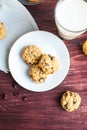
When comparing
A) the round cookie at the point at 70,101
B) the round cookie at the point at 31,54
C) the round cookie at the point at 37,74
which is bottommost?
the round cookie at the point at 70,101

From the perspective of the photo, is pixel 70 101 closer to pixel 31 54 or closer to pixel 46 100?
pixel 46 100

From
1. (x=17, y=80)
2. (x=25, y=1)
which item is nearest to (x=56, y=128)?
(x=17, y=80)

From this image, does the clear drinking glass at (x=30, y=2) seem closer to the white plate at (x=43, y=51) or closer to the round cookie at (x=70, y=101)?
the white plate at (x=43, y=51)

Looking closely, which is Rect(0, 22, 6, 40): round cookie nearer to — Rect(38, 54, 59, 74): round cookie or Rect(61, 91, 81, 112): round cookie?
Rect(38, 54, 59, 74): round cookie

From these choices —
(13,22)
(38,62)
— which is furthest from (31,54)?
(13,22)

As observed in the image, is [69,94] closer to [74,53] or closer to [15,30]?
[74,53]

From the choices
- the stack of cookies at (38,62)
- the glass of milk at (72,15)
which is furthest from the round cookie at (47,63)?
the glass of milk at (72,15)
